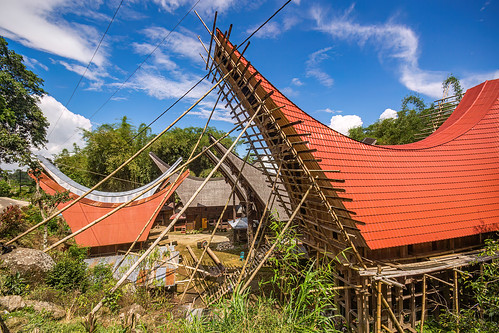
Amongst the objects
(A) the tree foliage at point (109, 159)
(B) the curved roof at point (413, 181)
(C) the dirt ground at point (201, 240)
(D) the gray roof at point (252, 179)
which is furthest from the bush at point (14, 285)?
(A) the tree foliage at point (109, 159)

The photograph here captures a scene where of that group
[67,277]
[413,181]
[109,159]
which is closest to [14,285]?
[67,277]

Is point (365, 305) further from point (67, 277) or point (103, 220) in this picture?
point (103, 220)

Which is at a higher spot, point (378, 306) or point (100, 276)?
point (378, 306)

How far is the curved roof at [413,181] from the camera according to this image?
6.60 metres

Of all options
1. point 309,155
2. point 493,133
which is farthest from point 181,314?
point 493,133

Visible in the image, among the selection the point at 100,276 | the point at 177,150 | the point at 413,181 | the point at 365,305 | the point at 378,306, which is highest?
the point at 177,150

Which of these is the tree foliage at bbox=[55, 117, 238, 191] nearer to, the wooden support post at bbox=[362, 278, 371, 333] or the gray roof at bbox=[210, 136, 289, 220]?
the gray roof at bbox=[210, 136, 289, 220]

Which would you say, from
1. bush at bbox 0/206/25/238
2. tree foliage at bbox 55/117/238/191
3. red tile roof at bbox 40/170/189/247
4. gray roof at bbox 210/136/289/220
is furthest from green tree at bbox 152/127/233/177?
bush at bbox 0/206/25/238

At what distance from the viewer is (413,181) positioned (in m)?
7.76

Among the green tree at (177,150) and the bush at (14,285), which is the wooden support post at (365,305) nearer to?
the bush at (14,285)

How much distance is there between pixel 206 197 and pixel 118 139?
38.4 feet

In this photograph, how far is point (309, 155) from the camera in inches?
241

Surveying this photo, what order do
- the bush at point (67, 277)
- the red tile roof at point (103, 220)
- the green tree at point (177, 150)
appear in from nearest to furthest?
the bush at point (67, 277)
the red tile roof at point (103, 220)
the green tree at point (177, 150)

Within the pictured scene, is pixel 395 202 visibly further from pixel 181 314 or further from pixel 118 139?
pixel 118 139
